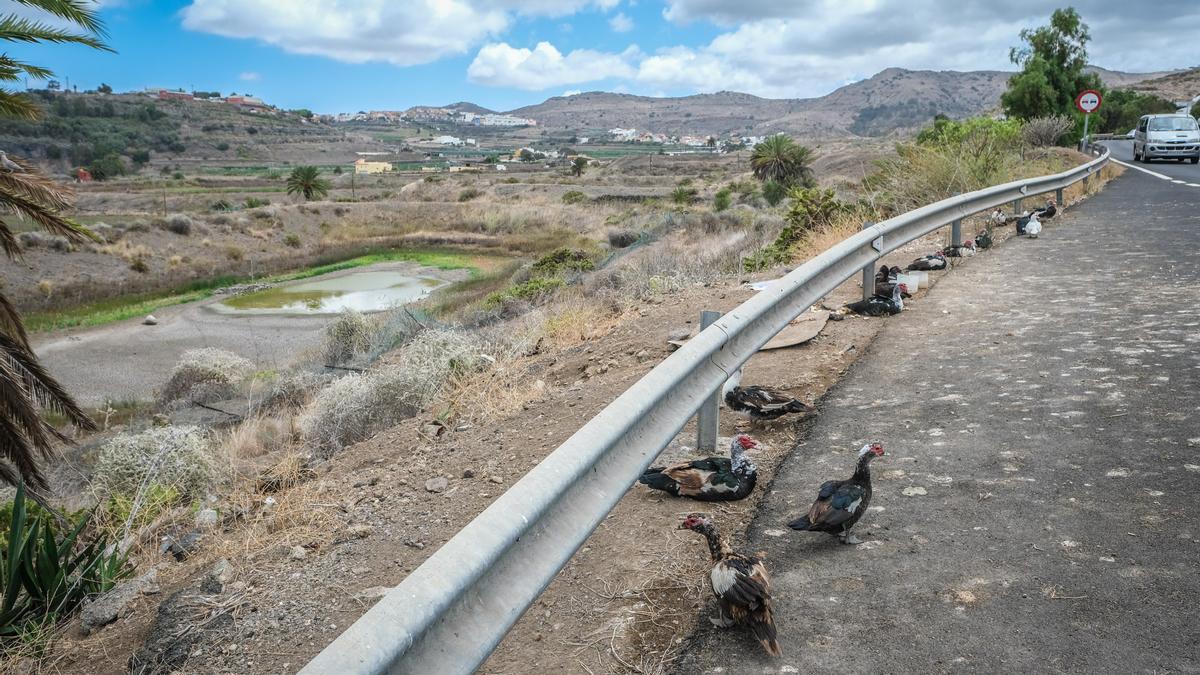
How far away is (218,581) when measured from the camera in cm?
425

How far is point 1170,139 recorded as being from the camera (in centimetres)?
3042

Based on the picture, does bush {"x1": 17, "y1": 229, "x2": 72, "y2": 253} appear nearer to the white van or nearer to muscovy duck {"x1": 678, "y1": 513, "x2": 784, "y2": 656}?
the white van

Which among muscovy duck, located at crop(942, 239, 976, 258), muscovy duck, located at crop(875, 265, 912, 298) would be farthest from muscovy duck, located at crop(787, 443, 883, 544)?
muscovy duck, located at crop(942, 239, 976, 258)

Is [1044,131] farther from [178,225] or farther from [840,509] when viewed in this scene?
[178,225]

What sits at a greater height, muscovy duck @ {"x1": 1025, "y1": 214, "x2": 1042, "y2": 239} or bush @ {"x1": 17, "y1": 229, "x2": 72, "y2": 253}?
muscovy duck @ {"x1": 1025, "y1": 214, "x2": 1042, "y2": 239}

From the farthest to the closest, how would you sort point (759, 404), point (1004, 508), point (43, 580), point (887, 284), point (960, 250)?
point (960, 250) → point (887, 284) → point (43, 580) → point (759, 404) → point (1004, 508)

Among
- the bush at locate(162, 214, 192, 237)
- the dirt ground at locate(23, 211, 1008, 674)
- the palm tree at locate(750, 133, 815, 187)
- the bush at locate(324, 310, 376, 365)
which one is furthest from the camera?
the palm tree at locate(750, 133, 815, 187)

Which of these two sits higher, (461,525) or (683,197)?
(461,525)

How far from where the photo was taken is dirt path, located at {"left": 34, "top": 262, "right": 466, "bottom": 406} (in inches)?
1045

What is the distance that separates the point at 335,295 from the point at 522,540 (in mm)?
40720

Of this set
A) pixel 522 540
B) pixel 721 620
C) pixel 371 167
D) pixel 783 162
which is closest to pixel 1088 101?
pixel 783 162

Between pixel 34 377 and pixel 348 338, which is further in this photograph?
pixel 348 338

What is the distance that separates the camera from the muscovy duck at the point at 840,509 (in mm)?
3326

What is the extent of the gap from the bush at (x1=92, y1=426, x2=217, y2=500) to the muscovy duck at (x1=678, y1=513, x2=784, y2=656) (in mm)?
7690
